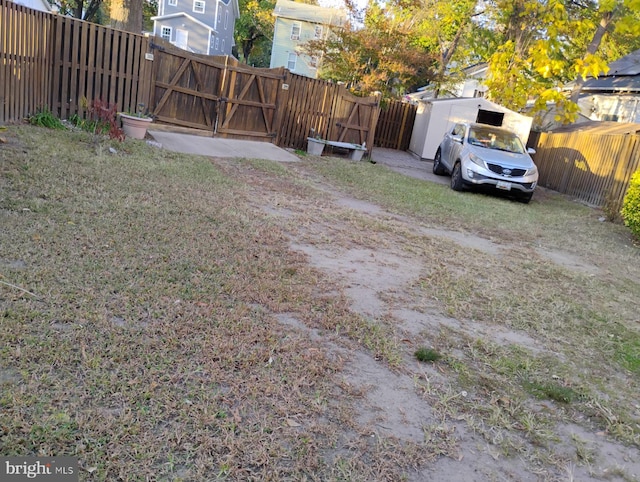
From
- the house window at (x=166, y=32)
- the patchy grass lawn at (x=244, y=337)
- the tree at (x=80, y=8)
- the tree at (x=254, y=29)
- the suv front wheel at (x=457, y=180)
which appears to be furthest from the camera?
the tree at (x=254, y=29)

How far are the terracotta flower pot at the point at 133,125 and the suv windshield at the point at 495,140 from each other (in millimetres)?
7986

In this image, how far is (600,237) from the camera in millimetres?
9539

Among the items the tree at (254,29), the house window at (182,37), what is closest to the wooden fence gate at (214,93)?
the house window at (182,37)

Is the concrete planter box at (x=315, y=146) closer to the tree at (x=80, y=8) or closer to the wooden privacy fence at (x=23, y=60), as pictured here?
the wooden privacy fence at (x=23, y=60)

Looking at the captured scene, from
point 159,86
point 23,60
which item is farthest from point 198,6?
point 23,60

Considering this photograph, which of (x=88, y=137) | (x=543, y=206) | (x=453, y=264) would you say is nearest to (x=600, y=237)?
(x=543, y=206)

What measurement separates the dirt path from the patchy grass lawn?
40mm

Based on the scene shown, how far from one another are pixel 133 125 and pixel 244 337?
7.78m

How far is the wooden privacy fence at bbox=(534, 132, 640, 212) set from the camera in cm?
1247

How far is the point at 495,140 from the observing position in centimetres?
1322

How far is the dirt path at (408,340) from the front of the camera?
2693 mm

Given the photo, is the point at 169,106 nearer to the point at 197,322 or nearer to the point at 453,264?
the point at 453,264

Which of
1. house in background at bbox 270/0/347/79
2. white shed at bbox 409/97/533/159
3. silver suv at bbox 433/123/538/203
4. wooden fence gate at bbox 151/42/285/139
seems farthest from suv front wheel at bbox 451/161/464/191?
Answer: house in background at bbox 270/0/347/79

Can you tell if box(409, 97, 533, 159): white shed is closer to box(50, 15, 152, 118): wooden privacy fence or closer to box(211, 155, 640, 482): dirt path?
box(50, 15, 152, 118): wooden privacy fence
